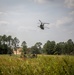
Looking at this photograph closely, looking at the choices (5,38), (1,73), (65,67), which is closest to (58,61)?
(65,67)

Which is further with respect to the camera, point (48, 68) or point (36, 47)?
point (36, 47)

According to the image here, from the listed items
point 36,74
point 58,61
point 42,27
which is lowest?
point 36,74

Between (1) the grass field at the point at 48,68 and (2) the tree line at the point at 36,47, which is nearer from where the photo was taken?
(1) the grass field at the point at 48,68

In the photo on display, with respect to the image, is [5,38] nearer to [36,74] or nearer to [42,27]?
[42,27]

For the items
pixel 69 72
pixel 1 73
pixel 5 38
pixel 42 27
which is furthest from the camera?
pixel 5 38

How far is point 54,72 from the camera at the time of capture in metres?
8.31

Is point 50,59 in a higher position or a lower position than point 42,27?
lower

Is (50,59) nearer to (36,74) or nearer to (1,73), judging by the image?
(36,74)

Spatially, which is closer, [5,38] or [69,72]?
[69,72]

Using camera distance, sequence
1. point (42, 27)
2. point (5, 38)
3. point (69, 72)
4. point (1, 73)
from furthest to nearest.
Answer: point (5, 38)
point (42, 27)
point (1, 73)
point (69, 72)

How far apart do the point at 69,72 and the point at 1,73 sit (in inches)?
114

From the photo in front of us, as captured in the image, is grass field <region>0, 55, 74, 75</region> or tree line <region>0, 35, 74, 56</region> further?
tree line <region>0, 35, 74, 56</region>

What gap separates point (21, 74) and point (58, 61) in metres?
1.62

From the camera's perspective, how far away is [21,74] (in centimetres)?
845
